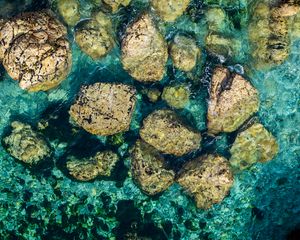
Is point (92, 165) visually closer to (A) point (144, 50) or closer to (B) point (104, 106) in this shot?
(B) point (104, 106)

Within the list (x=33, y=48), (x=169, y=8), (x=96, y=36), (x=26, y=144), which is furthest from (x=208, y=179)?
(x=33, y=48)

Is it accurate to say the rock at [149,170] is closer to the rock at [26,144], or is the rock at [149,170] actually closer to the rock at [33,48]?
the rock at [26,144]

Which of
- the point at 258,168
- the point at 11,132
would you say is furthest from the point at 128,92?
the point at 258,168

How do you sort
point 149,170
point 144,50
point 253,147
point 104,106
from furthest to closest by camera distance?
point 253,147 < point 149,170 < point 104,106 < point 144,50

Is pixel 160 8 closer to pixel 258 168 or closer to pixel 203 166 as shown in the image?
pixel 203 166

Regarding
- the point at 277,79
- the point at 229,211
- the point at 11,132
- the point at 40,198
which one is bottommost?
the point at 229,211

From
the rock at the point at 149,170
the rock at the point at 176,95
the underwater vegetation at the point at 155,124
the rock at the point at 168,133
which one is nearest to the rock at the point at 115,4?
the underwater vegetation at the point at 155,124
